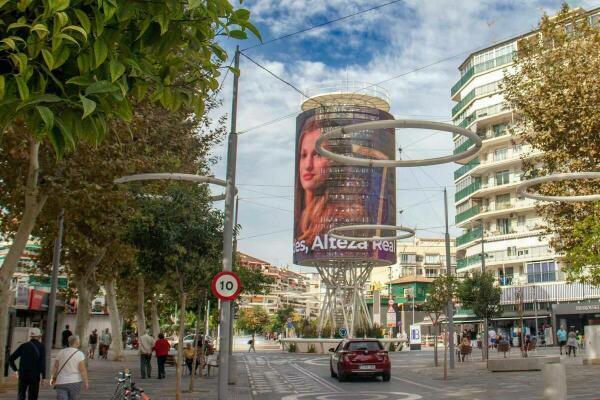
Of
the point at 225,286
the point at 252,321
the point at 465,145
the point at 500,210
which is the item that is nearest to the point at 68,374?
the point at 225,286

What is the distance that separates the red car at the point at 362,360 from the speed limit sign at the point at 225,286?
33.3ft

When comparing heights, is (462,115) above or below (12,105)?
above

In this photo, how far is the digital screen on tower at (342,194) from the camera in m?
59.3

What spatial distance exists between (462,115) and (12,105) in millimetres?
72800

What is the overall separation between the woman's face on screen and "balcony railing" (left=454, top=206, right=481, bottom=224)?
18.5 metres

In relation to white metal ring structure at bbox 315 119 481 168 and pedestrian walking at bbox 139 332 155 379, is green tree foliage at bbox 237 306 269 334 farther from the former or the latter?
white metal ring structure at bbox 315 119 481 168

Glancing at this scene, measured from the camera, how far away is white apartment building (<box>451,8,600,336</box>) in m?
59.7

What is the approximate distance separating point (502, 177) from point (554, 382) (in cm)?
5943

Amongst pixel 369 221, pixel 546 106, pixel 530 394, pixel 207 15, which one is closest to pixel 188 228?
pixel 530 394

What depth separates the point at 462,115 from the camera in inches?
2916

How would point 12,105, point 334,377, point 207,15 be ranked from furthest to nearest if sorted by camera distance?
point 334,377 < point 207,15 < point 12,105

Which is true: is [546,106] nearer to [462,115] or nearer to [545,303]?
[545,303]

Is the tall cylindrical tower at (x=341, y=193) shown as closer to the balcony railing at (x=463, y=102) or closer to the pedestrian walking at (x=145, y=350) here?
the balcony railing at (x=463, y=102)

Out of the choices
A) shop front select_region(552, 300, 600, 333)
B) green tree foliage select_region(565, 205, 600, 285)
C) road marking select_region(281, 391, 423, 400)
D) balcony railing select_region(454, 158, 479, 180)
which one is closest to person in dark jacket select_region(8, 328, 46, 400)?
road marking select_region(281, 391, 423, 400)
